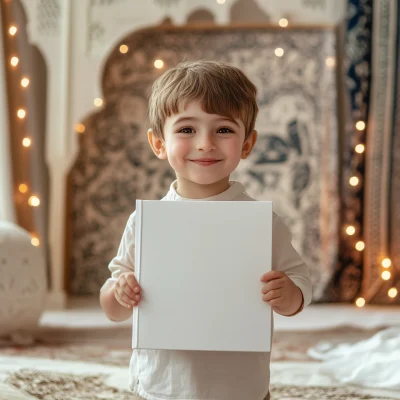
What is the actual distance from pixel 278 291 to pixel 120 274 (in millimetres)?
251

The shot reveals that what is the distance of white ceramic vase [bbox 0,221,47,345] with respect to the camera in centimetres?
205

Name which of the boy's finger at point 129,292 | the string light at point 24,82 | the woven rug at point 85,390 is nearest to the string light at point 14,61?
the string light at point 24,82

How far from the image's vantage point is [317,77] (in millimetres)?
2941

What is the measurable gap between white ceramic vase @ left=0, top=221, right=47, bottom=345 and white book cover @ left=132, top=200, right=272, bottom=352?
1168 mm

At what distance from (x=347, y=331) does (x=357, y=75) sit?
1.04 metres

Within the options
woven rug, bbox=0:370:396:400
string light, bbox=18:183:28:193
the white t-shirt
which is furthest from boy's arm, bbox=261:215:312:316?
string light, bbox=18:183:28:193

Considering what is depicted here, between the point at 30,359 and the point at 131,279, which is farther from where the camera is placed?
the point at 30,359

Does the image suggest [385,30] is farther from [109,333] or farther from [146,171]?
[109,333]

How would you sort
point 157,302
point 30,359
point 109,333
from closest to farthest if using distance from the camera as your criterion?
point 157,302 → point 30,359 → point 109,333

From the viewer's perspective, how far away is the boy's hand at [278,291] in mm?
979

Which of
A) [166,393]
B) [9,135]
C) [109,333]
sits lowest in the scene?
[109,333]

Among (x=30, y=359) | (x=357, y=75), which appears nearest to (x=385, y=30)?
(x=357, y=75)

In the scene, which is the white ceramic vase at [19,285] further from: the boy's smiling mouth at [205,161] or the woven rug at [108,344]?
the boy's smiling mouth at [205,161]

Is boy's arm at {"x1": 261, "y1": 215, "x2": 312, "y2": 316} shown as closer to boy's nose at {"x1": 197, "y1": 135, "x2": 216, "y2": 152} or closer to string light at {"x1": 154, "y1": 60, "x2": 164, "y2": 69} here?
boy's nose at {"x1": 197, "y1": 135, "x2": 216, "y2": 152}
